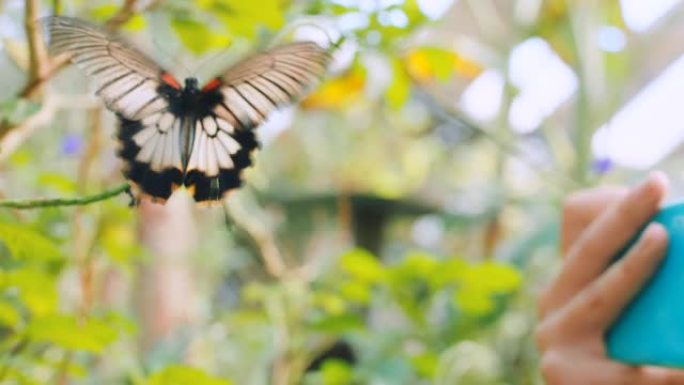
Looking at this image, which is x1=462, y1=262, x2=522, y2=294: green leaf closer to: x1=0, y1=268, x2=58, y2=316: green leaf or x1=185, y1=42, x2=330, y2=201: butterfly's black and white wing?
x1=0, y1=268, x2=58, y2=316: green leaf

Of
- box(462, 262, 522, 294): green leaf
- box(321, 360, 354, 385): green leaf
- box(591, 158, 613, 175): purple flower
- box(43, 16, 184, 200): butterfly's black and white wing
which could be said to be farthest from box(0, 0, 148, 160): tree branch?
box(591, 158, 613, 175): purple flower

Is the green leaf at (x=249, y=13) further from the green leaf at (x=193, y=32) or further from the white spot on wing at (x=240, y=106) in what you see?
the white spot on wing at (x=240, y=106)

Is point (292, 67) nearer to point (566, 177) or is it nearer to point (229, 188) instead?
point (229, 188)

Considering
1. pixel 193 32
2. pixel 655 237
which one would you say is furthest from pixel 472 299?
pixel 193 32

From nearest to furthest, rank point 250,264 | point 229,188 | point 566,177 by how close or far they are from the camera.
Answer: point 229,188 → point 566,177 → point 250,264

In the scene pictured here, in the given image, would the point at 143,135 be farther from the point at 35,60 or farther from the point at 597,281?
the point at 597,281

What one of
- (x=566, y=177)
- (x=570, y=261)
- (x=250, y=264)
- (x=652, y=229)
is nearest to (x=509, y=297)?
(x=566, y=177)

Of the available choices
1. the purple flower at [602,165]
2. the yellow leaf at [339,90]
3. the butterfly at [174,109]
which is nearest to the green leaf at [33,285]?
the butterfly at [174,109]

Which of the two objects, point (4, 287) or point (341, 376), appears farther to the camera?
point (341, 376)
